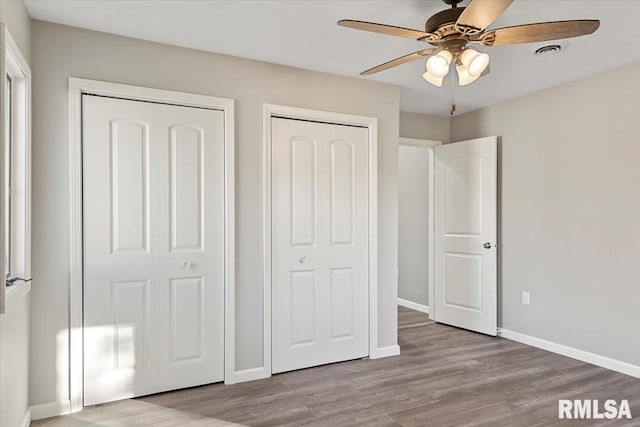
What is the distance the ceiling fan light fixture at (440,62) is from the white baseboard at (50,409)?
116 inches

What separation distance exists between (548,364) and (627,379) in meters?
0.53

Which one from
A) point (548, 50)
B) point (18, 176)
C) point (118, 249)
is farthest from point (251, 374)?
point (548, 50)

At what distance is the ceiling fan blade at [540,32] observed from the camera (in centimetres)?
173

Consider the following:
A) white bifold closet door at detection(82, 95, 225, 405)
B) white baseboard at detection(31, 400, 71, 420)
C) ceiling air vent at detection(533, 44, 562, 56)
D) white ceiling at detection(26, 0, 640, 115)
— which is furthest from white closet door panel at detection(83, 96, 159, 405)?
ceiling air vent at detection(533, 44, 562, 56)

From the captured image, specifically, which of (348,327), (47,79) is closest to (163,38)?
(47,79)

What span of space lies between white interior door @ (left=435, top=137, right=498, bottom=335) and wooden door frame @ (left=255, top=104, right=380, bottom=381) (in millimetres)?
1312

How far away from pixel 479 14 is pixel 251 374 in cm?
276

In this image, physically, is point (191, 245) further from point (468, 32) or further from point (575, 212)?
point (575, 212)

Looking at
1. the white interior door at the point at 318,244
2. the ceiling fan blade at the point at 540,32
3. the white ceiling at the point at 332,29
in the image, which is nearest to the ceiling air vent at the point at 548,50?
the white ceiling at the point at 332,29

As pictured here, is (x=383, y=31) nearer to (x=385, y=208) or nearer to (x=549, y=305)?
(x=385, y=208)

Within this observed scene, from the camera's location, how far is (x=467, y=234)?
443cm

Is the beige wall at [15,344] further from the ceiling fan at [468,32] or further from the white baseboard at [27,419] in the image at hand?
the ceiling fan at [468,32]

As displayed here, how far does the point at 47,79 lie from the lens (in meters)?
2.52

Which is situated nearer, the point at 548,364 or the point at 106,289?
the point at 106,289
